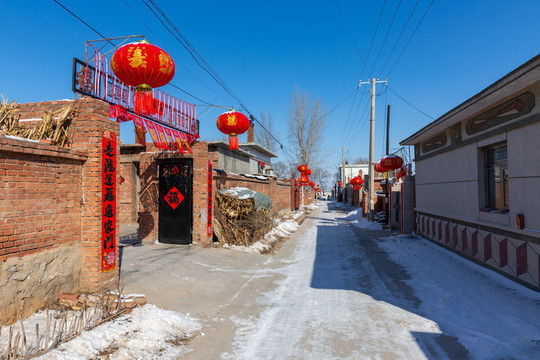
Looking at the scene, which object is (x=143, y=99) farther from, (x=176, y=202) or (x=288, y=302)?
(x=176, y=202)

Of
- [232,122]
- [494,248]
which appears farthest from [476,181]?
[232,122]

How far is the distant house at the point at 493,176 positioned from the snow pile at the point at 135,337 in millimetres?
5849

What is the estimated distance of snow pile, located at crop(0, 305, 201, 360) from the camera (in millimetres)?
3311

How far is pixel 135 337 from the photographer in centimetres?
379

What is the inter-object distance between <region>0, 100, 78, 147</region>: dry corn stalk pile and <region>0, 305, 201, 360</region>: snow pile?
8.07ft

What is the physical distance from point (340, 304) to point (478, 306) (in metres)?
2.17

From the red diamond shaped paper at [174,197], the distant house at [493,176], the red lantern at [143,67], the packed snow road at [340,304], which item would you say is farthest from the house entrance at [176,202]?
the distant house at [493,176]

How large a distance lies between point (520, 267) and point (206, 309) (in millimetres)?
5715

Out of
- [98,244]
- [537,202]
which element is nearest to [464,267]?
[537,202]

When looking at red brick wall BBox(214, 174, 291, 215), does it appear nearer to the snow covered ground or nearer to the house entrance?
the house entrance

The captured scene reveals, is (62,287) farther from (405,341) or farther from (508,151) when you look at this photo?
(508,151)

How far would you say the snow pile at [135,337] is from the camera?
10.9ft

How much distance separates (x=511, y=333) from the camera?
4148 mm

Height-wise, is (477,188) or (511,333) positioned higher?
(477,188)
